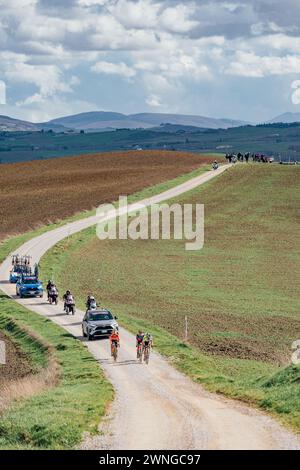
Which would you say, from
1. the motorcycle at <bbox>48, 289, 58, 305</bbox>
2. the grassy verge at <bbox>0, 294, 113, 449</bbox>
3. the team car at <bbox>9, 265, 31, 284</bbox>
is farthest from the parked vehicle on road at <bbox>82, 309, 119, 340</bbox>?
the team car at <bbox>9, 265, 31, 284</bbox>

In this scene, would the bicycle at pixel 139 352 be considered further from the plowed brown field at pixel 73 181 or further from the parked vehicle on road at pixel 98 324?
the plowed brown field at pixel 73 181

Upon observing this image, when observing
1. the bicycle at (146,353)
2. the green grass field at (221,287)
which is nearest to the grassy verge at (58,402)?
the bicycle at (146,353)

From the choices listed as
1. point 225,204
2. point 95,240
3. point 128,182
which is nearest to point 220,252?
point 95,240

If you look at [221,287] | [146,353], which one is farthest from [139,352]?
[221,287]

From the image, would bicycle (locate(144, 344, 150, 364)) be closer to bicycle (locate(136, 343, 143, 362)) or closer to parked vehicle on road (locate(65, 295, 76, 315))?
bicycle (locate(136, 343, 143, 362))

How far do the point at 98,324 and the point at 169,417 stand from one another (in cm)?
1802

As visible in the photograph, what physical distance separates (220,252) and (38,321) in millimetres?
34369

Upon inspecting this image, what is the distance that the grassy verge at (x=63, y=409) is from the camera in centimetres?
2550

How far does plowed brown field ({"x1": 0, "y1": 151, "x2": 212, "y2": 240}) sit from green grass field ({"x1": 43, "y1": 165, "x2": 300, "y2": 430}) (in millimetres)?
11180

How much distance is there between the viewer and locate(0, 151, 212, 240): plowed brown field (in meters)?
104

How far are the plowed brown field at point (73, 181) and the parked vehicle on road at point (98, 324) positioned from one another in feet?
143

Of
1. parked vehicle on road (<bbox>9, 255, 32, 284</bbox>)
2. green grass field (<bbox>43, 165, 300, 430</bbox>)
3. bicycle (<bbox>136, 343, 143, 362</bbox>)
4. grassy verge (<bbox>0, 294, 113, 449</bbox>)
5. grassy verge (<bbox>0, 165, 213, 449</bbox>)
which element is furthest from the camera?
parked vehicle on road (<bbox>9, 255, 32, 284</bbox>)

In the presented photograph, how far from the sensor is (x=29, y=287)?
60500mm

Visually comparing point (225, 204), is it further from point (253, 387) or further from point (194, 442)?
point (194, 442)
